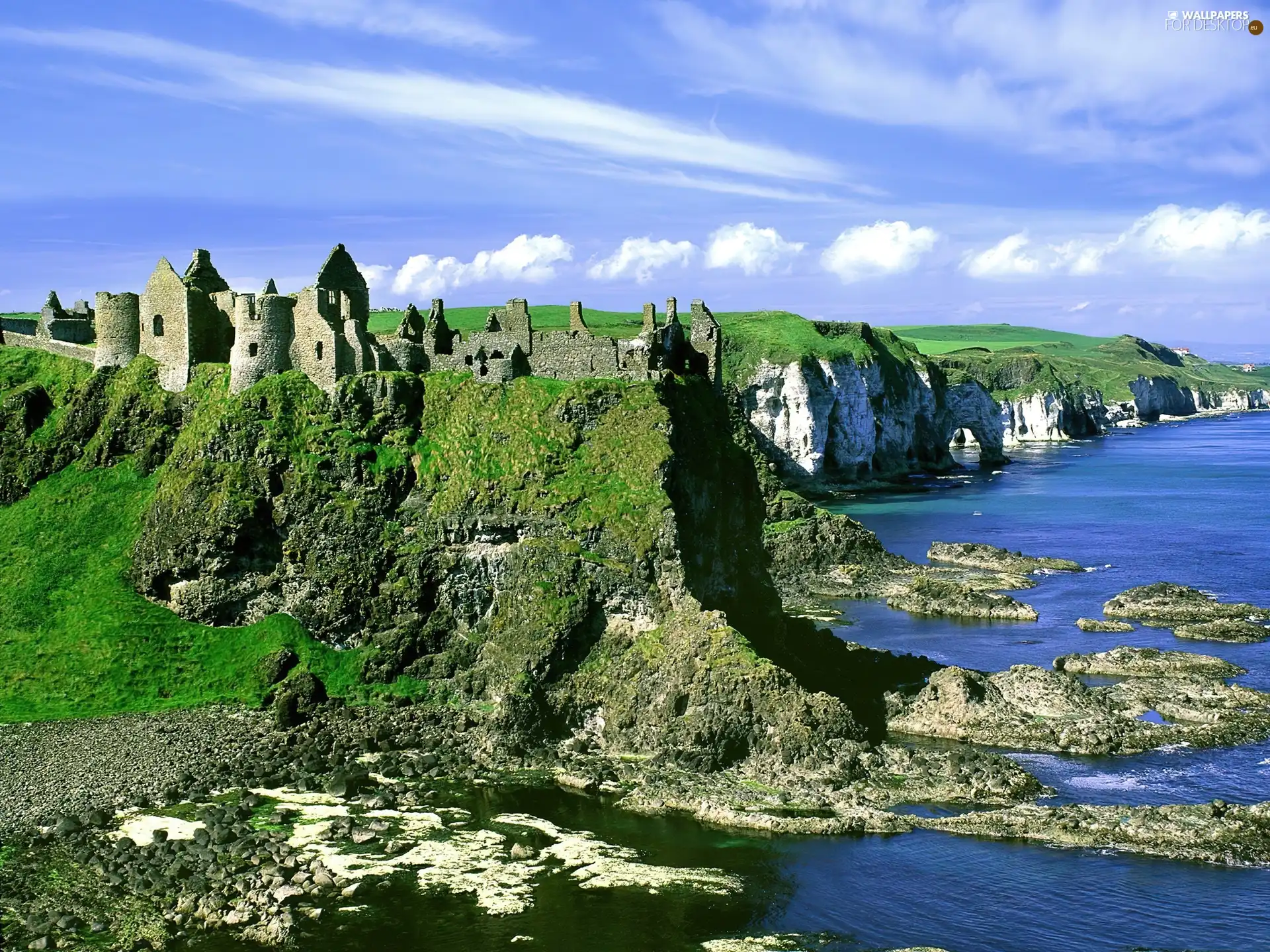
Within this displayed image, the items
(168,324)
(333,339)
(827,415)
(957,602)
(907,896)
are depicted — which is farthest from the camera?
(827,415)

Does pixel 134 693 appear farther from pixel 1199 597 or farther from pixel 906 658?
pixel 1199 597

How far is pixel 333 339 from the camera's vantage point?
217ft

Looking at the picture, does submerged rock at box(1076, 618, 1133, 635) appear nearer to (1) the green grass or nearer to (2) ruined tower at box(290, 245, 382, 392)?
(1) the green grass

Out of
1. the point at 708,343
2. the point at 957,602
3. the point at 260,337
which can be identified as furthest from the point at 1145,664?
the point at 260,337

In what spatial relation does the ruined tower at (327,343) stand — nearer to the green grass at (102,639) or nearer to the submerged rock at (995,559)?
the green grass at (102,639)

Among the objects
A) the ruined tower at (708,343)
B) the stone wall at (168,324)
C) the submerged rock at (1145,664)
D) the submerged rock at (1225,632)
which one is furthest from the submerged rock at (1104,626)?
the stone wall at (168,324)

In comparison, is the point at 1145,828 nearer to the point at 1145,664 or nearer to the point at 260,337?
the point at 1145,664

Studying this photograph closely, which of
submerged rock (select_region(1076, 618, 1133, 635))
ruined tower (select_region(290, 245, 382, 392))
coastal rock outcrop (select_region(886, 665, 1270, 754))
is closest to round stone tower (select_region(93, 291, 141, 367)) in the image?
ruined tower (select_region(290, 245, 382, 392))

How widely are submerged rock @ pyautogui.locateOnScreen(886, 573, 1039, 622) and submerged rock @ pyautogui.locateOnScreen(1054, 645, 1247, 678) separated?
1369 centimetres

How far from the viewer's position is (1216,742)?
55.7 metres

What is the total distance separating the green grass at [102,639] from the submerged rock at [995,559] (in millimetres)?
62432

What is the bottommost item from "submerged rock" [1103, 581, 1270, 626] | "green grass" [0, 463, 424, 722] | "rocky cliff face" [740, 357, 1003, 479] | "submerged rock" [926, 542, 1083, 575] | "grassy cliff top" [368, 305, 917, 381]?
"submerged rock" [1103, 581, 1270, 626]

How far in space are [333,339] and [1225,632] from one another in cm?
5853

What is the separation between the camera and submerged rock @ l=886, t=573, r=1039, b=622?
281ft
